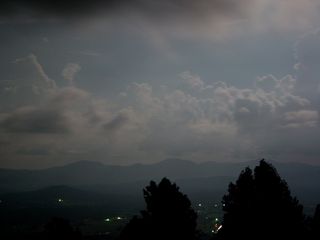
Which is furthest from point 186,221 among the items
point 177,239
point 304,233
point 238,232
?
point 304,233

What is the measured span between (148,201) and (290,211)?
28.1ft

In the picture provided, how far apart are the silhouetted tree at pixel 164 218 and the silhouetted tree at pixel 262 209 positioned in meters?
2.87

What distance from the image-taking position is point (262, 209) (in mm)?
23688

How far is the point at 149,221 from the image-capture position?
→ 2402cm

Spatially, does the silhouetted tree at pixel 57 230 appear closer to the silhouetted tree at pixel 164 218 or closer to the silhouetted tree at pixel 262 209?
the silhouetted tree at pixel 164 218

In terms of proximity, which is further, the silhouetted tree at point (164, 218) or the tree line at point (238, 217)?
the silhouetted tree at point (164, 218)

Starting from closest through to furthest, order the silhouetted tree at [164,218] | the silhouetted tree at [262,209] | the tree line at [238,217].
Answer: the silhouetted tree at [262,209] < the tree line at [238,217] < the silhouetted tree at [164,218]

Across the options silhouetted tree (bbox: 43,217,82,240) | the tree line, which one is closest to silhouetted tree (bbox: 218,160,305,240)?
the tree line

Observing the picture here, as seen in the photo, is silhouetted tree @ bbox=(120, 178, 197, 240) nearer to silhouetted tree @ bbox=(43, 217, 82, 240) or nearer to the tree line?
the tree line

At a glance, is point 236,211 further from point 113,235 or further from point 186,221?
point 113,235

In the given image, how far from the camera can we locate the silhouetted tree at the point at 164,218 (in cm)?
2381

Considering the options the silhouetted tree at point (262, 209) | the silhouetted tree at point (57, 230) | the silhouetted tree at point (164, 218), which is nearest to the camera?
the silhouetted tree at point (262, 209)

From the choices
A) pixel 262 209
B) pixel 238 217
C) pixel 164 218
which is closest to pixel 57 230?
pixel 164 218

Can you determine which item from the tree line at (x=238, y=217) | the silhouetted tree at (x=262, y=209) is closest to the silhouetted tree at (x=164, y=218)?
the tree line at (x=238, y=217)
